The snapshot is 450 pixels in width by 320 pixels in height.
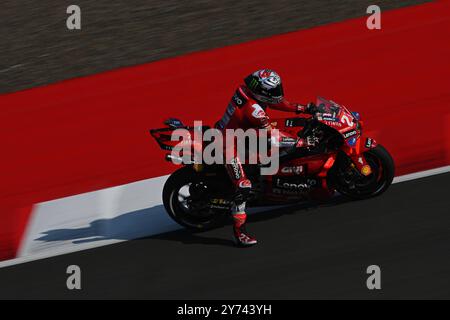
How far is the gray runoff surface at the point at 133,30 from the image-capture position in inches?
665

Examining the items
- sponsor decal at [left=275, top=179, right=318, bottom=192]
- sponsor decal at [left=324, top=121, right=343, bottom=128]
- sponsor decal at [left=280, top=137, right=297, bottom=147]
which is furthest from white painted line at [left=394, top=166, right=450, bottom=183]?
sponsor decal at [left=280, top=137, right=297, bottom=147]

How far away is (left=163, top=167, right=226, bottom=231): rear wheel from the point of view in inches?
392

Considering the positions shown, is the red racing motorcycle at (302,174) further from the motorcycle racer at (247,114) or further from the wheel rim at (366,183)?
the motorcycle racer at (247,114)

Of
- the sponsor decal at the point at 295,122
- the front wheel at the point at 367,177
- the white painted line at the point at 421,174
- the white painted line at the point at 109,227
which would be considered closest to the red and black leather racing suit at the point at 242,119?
the sponsor decal at the point at 295,122

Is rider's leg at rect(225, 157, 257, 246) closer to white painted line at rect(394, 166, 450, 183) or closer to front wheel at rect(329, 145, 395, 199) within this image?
front wheel at rect(329, 145, 395, 199)

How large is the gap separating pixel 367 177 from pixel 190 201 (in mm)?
2231

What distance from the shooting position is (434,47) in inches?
580

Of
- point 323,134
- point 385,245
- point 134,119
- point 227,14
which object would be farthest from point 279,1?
point 385,245

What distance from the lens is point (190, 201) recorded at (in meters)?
10.2

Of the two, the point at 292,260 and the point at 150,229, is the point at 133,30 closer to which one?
the point at 150,229

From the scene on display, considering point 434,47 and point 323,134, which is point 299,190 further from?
point 434,47

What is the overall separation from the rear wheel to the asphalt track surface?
0.16 metres

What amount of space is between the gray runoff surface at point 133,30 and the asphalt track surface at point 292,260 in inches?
287

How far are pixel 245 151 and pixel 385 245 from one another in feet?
6.69
